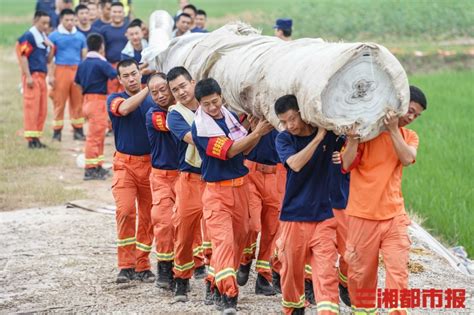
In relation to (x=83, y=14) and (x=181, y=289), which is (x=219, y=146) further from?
(x=83, y=14)

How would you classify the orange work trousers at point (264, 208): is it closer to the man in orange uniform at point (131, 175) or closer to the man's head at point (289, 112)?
the man in orange uniform at point (131, 175)

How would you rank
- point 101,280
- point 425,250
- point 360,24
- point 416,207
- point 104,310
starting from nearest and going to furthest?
point 104,310 < point 101,280 < point 425,250 < point 416,207 < point 360,24

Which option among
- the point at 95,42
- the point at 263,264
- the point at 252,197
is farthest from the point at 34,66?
the point at 263,264

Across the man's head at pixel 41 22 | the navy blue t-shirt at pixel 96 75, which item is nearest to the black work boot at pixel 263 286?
the navy blue t-shirt at pixel 96 75

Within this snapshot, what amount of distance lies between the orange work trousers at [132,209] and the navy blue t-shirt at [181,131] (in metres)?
0.69

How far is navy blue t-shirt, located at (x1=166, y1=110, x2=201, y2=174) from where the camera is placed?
7492 mm

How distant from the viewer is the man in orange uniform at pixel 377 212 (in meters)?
6.46

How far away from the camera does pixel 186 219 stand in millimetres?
7723

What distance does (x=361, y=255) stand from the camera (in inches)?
259

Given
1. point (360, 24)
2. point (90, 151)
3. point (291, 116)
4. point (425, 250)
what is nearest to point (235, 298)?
point (291, 116)

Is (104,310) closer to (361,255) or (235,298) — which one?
(235,298)

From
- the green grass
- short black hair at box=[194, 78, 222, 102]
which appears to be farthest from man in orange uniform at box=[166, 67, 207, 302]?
the green grass

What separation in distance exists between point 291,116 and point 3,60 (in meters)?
24.0

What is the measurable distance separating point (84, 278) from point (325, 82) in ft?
11.2
